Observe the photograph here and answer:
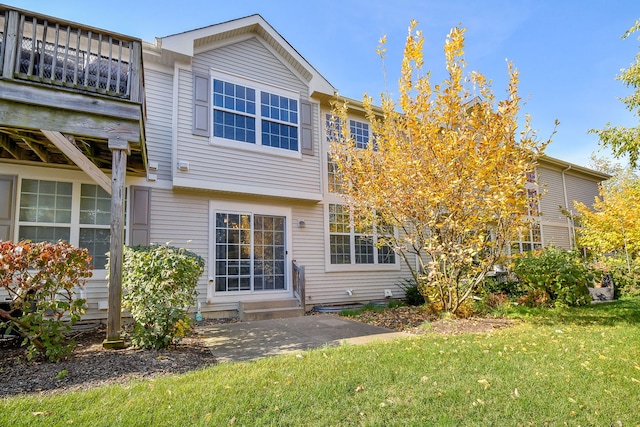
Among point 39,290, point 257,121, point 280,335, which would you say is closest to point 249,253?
point 280,335

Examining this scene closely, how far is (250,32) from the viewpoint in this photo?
8.69 meters

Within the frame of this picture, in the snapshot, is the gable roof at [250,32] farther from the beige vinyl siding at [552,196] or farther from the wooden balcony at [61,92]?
the beige vinyl siding at [552,196]

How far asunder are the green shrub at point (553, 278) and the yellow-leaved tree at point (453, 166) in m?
2.20

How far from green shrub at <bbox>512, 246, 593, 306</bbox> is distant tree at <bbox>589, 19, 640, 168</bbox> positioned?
12.9 feet

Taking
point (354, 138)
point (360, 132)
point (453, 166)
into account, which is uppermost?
point (360, 132)

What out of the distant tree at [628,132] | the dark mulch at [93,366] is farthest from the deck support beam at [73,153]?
the distant tree at [628,132]

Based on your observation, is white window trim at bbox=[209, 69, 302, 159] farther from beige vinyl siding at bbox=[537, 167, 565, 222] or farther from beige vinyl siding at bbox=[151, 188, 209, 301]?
beige vinyl siding at bbox=[537, 167, 565, 222]

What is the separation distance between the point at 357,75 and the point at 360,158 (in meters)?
4.75

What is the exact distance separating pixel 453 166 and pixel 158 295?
4.91 m

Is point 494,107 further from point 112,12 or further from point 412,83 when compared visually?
point 112,12

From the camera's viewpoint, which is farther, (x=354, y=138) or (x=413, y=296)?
(x=354, y=138)

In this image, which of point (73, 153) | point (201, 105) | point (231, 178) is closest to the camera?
point (73, 153)

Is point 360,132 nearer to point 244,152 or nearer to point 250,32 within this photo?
point 244,152

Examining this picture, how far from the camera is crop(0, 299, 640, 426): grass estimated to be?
2.60 metres
